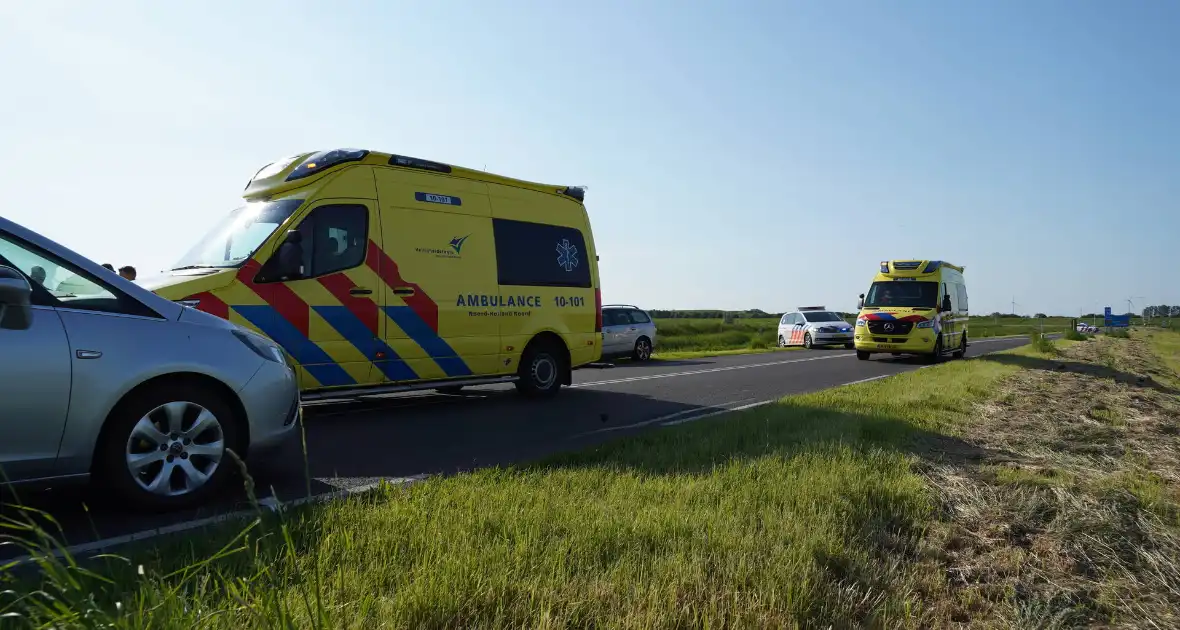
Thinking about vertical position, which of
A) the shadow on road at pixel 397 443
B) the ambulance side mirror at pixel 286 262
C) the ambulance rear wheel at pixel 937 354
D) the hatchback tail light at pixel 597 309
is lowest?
the shadow on road at pixel 397 443

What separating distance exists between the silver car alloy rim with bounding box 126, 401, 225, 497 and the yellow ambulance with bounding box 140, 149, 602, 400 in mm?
2698

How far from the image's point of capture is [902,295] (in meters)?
19.2

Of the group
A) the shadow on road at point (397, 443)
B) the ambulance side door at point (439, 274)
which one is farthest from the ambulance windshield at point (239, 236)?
the shadow on road at point (397, 443)

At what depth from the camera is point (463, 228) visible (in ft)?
28.7

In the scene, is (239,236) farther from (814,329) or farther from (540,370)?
(814,329)

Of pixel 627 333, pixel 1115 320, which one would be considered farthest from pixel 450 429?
pixel 1115 320

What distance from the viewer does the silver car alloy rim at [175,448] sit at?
4.00 meters

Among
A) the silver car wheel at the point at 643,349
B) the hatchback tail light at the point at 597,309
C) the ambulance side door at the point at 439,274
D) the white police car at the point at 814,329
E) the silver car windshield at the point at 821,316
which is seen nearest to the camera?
the ambulance side door at the point at 439,274

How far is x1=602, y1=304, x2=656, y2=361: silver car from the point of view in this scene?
66.0 feet

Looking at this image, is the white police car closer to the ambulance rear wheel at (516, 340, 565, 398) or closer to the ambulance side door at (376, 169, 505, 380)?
the ambulance rear wheel at (516, 340, 565, 398)

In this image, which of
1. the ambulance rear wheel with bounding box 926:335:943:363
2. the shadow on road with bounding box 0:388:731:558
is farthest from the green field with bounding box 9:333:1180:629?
the ambulance rear wheel with bounding box 926:335:943:363

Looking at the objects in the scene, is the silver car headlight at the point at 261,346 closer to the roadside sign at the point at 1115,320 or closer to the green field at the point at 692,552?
the green field at the point at 692,552

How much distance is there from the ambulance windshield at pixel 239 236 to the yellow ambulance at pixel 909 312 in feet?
50.6

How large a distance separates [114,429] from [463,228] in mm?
5199
